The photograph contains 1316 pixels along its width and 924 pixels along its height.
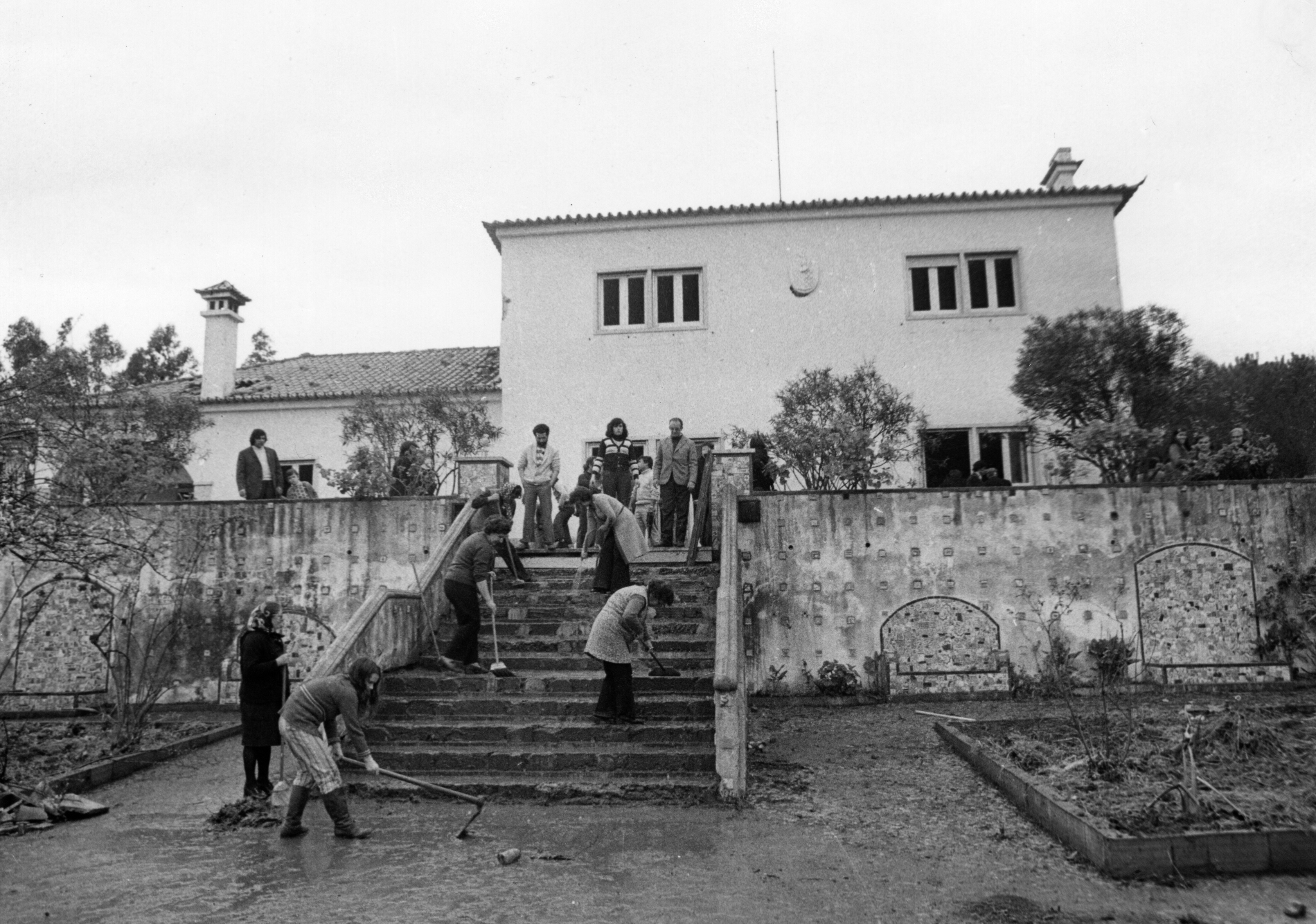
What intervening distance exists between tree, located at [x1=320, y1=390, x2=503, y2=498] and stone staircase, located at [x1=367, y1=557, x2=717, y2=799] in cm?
628

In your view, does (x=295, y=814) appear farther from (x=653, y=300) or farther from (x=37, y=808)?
(x=653, y=300)

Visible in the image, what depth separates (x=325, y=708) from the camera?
8234 mm

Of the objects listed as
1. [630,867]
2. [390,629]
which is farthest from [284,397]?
[630,867]

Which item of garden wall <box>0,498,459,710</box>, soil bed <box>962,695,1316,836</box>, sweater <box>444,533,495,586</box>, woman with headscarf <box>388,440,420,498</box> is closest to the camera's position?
soil bed <box>962,695,1316,836</box>

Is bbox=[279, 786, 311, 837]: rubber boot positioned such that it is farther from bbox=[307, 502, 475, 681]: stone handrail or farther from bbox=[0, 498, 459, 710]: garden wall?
bbox=[0, 498, 459, 710]: garden wall

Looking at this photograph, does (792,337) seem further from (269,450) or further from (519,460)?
(269,450)

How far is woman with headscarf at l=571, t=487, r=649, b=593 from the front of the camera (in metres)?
11.2

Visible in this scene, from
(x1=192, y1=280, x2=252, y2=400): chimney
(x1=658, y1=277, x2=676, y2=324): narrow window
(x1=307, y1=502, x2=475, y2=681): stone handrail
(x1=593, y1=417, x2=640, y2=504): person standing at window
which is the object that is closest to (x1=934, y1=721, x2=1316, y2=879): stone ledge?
(x1=307, y1=502, x2=475, y2=681): stone handrail

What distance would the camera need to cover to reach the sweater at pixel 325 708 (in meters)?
8.14

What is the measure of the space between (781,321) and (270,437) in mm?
10628

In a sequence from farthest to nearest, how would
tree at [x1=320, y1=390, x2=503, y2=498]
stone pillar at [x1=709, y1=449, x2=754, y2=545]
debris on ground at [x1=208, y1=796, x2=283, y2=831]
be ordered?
1. tree at [x1=320, y1=390, x2=503, y2=498]
2. stone pillar at [x1=709, y1=449, x2=754, y2=545]
3. debris on ground at [x1=208, y1=796, x2=283, y2=831]

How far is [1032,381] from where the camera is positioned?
15367 millimetres

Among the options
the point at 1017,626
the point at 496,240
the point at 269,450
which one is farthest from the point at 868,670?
the point at 496,240

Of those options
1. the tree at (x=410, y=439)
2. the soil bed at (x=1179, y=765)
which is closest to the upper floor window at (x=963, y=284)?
the tree at (x=410, y=439)
